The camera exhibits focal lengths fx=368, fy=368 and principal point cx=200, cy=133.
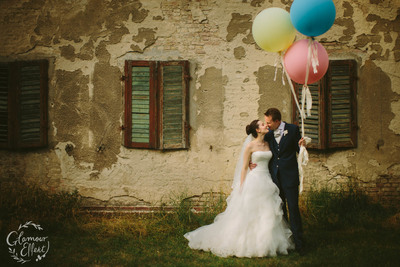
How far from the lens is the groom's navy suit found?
4.60m

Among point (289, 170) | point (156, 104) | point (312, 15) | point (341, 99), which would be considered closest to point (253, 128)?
point (289, 170)

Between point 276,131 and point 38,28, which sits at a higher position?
point 38,28

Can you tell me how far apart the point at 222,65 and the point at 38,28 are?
3367 mm

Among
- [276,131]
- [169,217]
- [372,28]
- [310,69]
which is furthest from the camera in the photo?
[372,28]

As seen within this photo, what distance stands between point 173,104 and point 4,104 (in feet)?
9.92

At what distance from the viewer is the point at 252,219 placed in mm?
4594

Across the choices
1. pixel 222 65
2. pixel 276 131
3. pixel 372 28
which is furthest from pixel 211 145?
pixel 372 28

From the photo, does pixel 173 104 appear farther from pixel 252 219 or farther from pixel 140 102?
pixel 252 219

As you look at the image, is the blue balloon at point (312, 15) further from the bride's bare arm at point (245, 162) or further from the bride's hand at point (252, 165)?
the bride's hand at point (252, 165)

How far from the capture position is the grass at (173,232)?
441 centimetres

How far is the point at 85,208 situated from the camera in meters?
6.49

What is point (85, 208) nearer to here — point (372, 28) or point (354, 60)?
point (354, 60)

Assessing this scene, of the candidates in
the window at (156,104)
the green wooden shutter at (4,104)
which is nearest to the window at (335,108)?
the window at (156,104)

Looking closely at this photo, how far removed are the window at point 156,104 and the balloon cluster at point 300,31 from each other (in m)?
2.33
